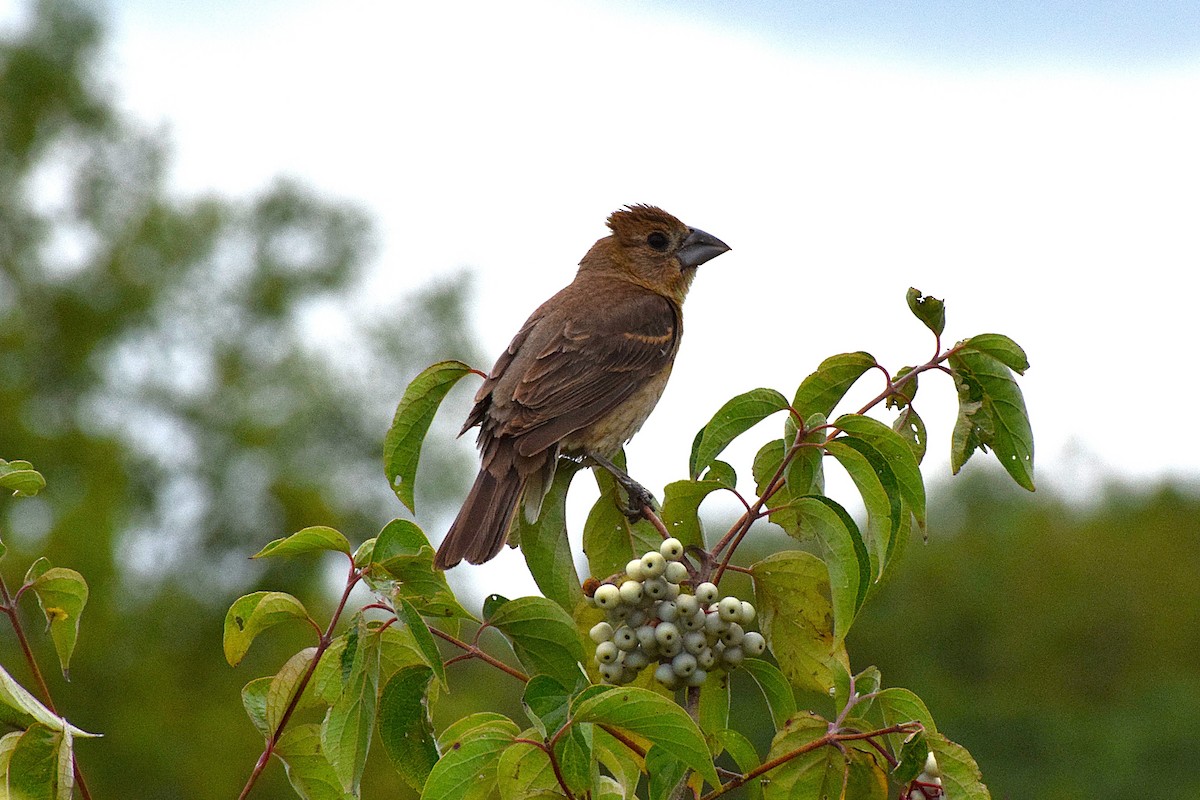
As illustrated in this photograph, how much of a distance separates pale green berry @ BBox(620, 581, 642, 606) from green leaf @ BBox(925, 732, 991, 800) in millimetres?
557

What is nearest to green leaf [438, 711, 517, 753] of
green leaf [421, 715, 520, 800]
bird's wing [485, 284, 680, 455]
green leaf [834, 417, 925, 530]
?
green leaf [421, 715, 520, 800]

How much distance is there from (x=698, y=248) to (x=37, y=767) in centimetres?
376

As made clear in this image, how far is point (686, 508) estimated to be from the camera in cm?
286

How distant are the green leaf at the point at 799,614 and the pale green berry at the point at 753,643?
6.1 inches

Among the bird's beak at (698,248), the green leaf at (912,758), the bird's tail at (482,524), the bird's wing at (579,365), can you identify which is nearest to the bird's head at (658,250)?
the bird's beak at (698,248)

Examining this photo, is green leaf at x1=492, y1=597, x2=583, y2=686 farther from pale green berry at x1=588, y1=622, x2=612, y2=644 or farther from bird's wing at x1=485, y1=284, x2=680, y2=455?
bird's wing at x1=485, y1=284, x2=680, y2=455

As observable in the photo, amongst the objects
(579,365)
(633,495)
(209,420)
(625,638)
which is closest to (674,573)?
(625,638)

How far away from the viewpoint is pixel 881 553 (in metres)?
2.48

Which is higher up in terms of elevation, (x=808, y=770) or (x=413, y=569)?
(x=413, y=569)

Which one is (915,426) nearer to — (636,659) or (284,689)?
(636,659)

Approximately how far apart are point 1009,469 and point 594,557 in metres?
0.90

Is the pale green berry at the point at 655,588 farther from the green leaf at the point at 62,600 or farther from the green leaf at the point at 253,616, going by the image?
the green leaf at the point at 62,600

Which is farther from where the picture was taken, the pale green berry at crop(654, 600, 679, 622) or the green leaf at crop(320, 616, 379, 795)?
the pale green berry at crop(654, 600, 679, 622)

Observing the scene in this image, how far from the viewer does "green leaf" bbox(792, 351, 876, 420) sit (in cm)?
284
